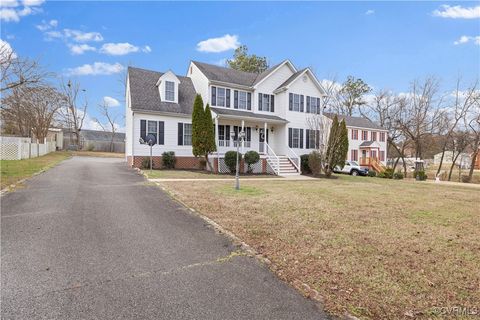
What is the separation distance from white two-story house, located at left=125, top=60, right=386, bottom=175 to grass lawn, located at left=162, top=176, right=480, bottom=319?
11.8 m

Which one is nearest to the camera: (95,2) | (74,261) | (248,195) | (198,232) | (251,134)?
(74,261)

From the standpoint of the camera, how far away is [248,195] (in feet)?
32.0

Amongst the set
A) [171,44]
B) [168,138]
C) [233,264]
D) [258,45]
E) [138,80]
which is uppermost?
[258,45]

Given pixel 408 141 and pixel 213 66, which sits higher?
pixel 213 66

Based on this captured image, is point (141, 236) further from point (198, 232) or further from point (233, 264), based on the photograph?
point (233, 264)

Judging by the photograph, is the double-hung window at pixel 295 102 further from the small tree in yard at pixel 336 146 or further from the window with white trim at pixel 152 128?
the window with white trim at pixel 152 128

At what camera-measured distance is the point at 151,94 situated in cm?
2052

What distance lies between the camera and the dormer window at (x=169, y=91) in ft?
68.5

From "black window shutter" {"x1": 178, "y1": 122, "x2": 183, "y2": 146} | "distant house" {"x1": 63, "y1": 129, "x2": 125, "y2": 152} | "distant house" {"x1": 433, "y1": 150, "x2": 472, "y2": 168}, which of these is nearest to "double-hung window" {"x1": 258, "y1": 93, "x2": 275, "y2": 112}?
"black window shutter" {"x1": 178, "y1": 122, "x2": 183, "y2": 146}

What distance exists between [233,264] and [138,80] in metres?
19.9

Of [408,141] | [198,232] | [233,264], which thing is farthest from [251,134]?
[408,141]

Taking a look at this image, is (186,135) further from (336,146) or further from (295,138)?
(336,146)

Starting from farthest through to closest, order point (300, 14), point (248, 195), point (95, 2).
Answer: point (300, 14) < point (95, 2) < point (248, 195)

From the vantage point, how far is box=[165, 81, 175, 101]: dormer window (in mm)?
20875
